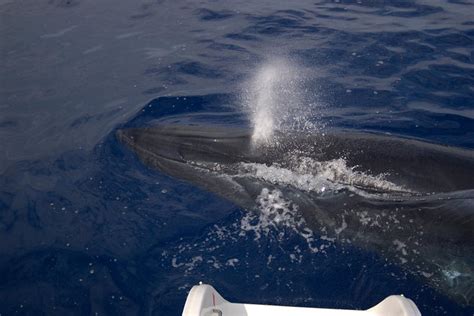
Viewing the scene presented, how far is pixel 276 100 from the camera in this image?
11.7 metres

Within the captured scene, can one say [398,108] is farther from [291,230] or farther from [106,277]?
[106,277]

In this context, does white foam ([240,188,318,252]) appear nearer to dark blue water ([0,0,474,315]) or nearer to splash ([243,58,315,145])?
dark blue water ([0,0,474,315])

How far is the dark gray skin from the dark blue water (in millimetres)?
263

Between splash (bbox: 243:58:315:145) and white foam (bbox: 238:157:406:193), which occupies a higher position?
white foam (bbox: 238:157:406:193)

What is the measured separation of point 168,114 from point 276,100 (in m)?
2.66

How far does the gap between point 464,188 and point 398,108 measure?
472 centimetres

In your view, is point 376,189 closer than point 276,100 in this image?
Yes

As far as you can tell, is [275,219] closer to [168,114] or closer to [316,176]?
[316,176]

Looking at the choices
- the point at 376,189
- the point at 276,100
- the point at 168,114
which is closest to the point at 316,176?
the point at 376,189

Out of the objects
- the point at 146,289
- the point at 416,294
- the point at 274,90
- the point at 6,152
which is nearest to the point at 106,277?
the point at 146,289

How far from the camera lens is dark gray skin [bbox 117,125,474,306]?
20.4 ft

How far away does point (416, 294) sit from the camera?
20.9ft

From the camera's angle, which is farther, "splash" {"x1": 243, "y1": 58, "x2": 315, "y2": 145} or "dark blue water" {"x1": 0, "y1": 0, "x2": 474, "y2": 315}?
"splash" {"x1": 243, "y1": 58, "x2": 315, "y2": 145}

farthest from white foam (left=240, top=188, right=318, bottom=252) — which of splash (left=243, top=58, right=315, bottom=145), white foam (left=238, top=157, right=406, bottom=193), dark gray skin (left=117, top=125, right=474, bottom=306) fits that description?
splash (left=243, top=58, right=315, bottom=145)
